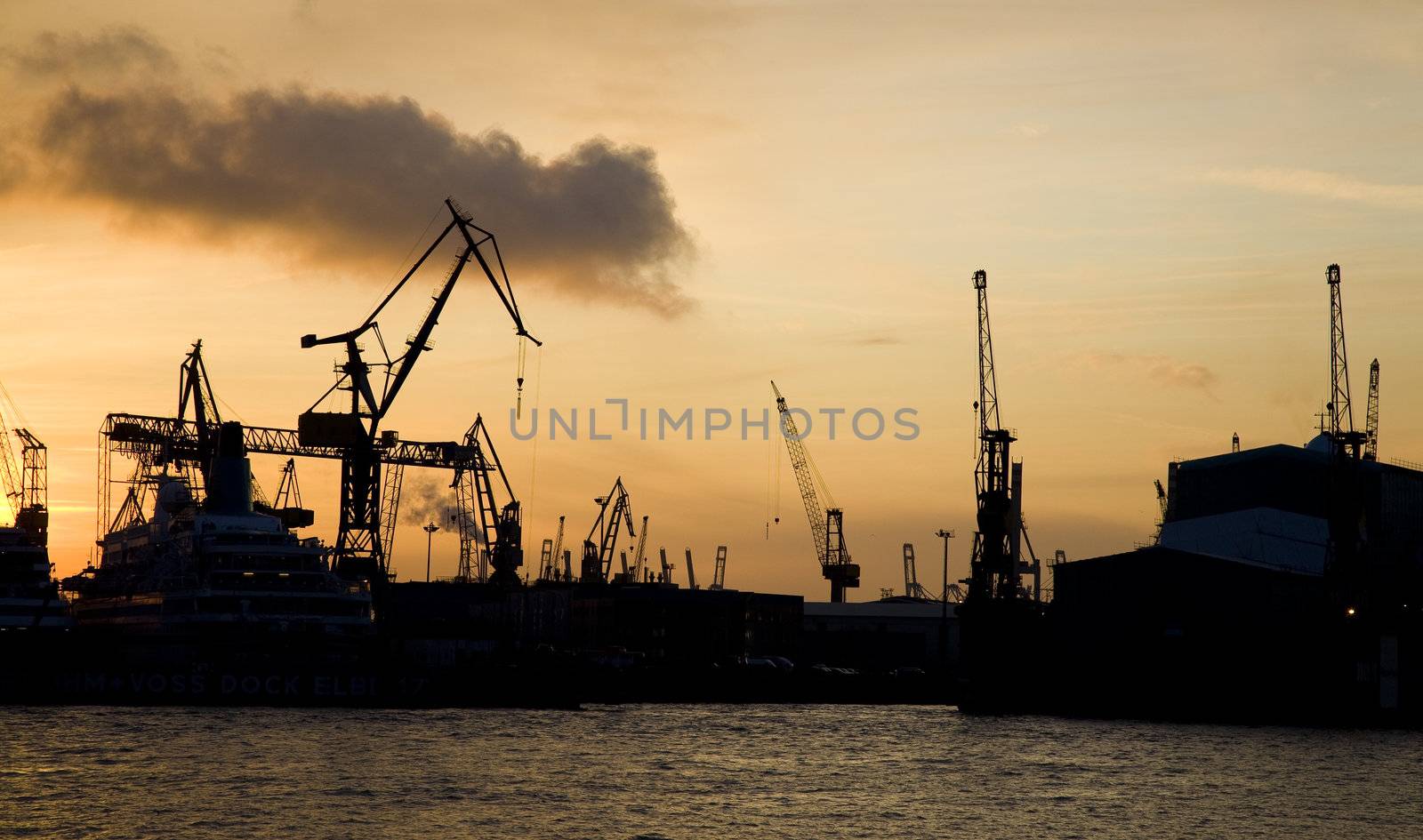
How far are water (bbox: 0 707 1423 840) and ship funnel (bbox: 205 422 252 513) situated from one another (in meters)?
19.3

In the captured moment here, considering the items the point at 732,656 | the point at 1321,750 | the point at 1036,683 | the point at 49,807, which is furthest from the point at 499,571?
the point at 49,807

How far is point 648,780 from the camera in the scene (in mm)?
67438

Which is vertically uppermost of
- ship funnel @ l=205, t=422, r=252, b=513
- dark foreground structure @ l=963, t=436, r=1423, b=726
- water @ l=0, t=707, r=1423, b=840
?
ship funnel @ l=205, t=422, r=252, b=513

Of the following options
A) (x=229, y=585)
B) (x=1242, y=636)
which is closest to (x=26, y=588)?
(x=229, y=585)

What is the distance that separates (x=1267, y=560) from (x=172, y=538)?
3340 inches

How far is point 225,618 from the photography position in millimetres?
101625

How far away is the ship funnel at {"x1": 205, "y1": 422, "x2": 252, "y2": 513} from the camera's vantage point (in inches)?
4444

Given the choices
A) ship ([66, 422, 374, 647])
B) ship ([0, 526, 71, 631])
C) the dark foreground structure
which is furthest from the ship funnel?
the dark foreground structure

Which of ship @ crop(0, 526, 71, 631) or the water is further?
ship @ crop(0, 526, 71, 631)

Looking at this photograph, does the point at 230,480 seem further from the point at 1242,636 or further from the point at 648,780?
the point at 1242,636

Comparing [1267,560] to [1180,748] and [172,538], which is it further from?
[172,538]

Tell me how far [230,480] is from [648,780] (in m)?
56.7

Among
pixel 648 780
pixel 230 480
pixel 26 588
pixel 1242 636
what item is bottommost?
pixel 648 780

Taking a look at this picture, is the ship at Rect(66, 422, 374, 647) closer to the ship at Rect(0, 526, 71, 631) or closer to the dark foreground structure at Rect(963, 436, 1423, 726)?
the ship at Rect(0, 526, 71, 631)
